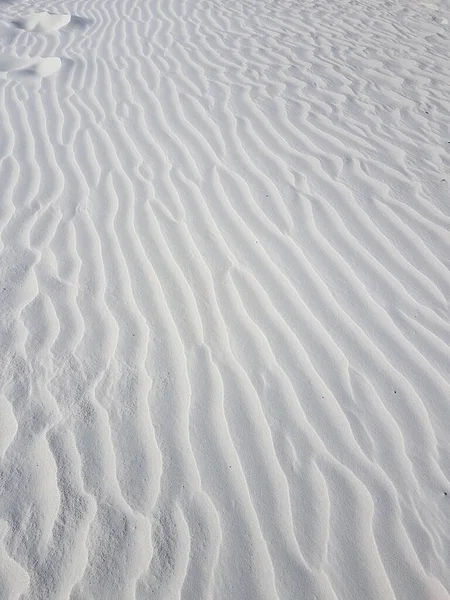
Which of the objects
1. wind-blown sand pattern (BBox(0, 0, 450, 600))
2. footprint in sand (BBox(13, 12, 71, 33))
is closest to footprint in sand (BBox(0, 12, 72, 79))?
footprint in sand (BBox(13, 12, 71, 33))

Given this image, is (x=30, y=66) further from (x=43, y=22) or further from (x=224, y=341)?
(x=224, y=341)

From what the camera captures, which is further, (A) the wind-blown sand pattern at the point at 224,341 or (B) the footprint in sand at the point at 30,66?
(B) the footprint in sand at the point at 30,66

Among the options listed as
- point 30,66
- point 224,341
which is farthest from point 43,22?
point 224,341

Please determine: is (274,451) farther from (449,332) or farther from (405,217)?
(405,217)

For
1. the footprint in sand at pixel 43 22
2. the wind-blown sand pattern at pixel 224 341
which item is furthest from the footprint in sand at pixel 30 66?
the wind-blown sand pattern at pixel 224 341

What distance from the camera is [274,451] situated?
2.20 metres

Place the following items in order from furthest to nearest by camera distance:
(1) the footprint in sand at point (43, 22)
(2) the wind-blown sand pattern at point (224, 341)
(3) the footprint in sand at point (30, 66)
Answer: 1. (1) the footprint in sand at point (43, 22)
2. (3) the footprint in sand at point (30, 66)
3. (2) the wind-blown sand pattern at point (224, 341)

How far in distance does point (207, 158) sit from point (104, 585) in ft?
9.84

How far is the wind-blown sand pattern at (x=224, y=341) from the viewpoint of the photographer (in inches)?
75.2

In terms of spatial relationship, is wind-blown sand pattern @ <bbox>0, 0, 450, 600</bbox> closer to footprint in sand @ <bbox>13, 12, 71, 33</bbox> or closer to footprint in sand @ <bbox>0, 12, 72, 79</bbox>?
footprint in sand @ <bbox>0, 12, 72, 79</bbox>

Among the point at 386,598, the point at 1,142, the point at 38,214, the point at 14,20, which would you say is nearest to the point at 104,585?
the point at 386,598

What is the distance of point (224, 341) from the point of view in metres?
2.63

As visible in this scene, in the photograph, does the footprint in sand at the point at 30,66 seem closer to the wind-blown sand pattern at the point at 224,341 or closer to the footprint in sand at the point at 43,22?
the footprint in sand at the point at 43,22

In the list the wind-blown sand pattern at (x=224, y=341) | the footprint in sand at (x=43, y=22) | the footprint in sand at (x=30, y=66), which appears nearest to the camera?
the wind-blown sand pattern at (x=224, y=341)
